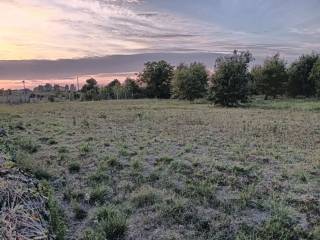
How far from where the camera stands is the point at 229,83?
45750mm

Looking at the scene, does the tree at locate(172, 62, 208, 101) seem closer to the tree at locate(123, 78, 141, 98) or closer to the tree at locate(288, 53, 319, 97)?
the tree at locate(288, 53, 319, 97)

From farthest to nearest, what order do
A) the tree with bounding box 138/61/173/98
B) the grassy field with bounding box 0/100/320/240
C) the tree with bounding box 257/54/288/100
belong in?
the tree with bounding box 138/61/173/98
the tree with bounding box 257/54/288/100
the grassy field with bounding box 0/100/320/240

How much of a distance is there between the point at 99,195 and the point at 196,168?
11.0 feet

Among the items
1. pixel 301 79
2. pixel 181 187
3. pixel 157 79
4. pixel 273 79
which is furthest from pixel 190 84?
pixel 181 187

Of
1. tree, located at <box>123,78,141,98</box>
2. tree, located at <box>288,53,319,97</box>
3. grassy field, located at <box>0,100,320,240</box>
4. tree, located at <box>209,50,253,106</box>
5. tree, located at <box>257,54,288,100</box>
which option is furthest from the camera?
tree, located at <box>123,78,141,98</box>

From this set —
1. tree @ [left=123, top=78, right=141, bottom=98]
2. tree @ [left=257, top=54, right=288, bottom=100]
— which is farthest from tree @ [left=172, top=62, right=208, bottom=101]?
tree @ [left=123, top=78, right=141, bottom=98]

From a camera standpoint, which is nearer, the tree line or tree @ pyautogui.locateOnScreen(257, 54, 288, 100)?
the tree line

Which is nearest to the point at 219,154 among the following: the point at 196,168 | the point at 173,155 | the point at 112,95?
the point at 173,155

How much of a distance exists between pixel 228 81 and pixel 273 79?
626 inches

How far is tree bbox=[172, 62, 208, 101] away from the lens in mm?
59875

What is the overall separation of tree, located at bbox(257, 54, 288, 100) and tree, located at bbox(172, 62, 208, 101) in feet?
Result: 28.7

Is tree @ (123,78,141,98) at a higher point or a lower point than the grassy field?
lower

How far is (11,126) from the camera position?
2017 cm

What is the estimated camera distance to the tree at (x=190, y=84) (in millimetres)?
59875
